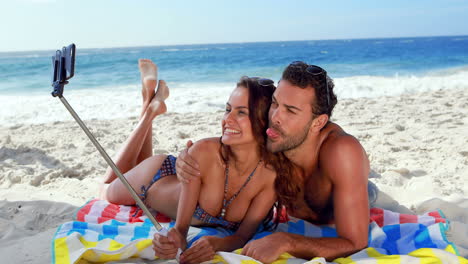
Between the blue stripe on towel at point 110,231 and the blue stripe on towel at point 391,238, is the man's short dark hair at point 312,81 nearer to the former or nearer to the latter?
the blue stripe on towel at point 391,238

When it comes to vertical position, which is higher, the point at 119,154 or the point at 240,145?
the point at 240,145

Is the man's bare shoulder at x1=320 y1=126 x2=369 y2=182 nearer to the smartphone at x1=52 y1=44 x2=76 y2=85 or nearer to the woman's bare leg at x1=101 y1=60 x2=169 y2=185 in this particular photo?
the smartphone at x1=52 y1=44 x2=76 y2=85

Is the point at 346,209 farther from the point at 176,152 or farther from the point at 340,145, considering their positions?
the point at 176,152

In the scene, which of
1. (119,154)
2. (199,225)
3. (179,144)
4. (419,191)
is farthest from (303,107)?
(179,144)

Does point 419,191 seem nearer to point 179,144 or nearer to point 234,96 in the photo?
point 234,96

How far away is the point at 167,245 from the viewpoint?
202cm

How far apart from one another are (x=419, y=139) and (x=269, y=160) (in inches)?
110

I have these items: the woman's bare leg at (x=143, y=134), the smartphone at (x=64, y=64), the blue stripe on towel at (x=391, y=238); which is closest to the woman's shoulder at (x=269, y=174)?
the blue stripe on towel at (x=391, y=238)

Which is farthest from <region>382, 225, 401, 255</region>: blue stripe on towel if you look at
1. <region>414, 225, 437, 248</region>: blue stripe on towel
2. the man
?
the man

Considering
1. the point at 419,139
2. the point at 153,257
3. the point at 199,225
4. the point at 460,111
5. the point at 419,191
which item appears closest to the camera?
the point at 153,257

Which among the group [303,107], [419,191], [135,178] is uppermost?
[303,107]

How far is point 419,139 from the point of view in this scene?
4535mm

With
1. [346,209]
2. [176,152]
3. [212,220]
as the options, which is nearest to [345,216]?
[346,209]

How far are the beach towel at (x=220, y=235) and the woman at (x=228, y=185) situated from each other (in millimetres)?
100
